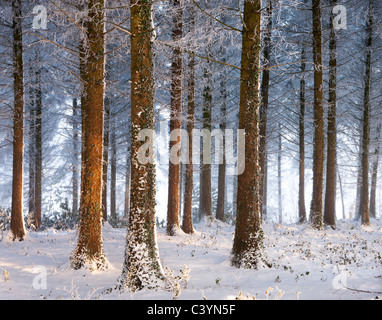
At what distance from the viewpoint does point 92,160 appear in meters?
7.05

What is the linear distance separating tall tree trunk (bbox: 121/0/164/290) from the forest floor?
1.32 feet

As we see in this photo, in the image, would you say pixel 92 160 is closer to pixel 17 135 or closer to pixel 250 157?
pixel 250 157

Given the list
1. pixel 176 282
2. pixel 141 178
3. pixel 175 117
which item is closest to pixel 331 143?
pixel 175 117

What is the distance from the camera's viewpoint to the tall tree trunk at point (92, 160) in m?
7.01

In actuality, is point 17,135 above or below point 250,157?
above

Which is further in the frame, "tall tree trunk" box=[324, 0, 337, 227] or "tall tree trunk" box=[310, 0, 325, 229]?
"tall tree trunk" box=[324, 0, 337, 227]

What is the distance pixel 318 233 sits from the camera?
37.3 ft

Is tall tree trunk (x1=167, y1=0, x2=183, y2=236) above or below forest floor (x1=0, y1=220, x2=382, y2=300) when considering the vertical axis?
above

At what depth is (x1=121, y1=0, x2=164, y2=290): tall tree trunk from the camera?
5.44 meters

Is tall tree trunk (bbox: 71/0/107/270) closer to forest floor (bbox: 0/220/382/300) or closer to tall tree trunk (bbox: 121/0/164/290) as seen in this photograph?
forest floor (bbox: 0/220/382/300)

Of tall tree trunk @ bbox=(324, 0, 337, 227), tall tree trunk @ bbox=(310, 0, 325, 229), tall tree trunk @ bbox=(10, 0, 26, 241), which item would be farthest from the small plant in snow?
tall tree trunk @ bbox=(324, 0, 337, 227)

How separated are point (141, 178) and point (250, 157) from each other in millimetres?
2683
